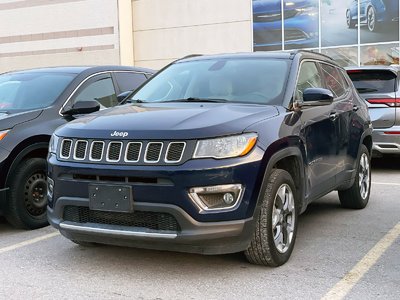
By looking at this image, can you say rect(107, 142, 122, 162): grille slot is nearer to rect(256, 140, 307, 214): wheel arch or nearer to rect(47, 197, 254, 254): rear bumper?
rect(47, 197, 254, 254): rear bumper

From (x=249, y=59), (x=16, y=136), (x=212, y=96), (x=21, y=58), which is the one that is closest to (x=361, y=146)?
(x=249, y=59)

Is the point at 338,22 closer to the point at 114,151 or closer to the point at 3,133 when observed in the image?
the point at 3,133

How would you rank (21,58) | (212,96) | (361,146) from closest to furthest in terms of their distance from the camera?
1. (212,96)
2. (361,146)
3. (21,58)

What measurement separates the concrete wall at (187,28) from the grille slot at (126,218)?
869 inches

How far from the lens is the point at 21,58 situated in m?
31.9

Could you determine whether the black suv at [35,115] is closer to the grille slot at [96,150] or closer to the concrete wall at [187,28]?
the grille slot at [96,150]

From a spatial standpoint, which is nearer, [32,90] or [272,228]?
[272,228]

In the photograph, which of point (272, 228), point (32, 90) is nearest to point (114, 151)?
point (272, 228)

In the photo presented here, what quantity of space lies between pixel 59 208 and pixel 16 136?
5.01 ft

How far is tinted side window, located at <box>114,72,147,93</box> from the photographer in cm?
689

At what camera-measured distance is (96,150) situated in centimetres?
402

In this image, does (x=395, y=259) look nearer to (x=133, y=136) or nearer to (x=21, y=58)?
(x=133, y=136)

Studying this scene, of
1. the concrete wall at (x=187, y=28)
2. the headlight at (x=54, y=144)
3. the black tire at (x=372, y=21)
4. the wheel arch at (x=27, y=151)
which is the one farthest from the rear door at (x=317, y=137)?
the concrete wall at (x=187, y=28)

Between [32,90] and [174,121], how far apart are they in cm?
290
